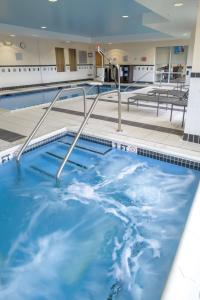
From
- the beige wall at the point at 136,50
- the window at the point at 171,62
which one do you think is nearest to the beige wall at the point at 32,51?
the beige wall at the point at 136,50

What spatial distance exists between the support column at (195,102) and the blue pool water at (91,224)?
63 centimetres

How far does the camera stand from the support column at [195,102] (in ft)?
10.1

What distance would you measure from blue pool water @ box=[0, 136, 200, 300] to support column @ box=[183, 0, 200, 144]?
0.63m

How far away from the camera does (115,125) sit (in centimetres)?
441

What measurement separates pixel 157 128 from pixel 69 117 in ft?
6.25

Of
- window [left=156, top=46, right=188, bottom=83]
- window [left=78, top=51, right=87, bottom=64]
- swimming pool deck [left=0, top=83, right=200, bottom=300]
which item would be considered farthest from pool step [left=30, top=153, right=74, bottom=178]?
window [left=78, top=51, right=87, bottom=64]

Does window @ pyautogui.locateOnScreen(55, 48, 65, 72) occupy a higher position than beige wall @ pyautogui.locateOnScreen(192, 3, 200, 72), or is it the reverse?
window @ pyautogui.locateOnScreen(55, 48, 65, 72)

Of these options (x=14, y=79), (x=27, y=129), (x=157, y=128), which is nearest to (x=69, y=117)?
(x=27, y=129)

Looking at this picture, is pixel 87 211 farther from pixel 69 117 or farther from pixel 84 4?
pixel 84 4

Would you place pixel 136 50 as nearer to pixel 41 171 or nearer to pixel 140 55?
pixel 140 55

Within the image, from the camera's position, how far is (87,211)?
2646 millimetres

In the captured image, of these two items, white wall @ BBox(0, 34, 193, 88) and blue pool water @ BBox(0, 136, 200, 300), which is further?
white wall @ BBox(0, 34, 193, 88)

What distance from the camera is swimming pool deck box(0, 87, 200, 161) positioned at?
345cm

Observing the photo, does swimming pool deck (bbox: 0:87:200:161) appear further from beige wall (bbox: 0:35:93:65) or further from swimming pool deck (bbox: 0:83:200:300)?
beige wall (bbox: 0:35:93:65)
